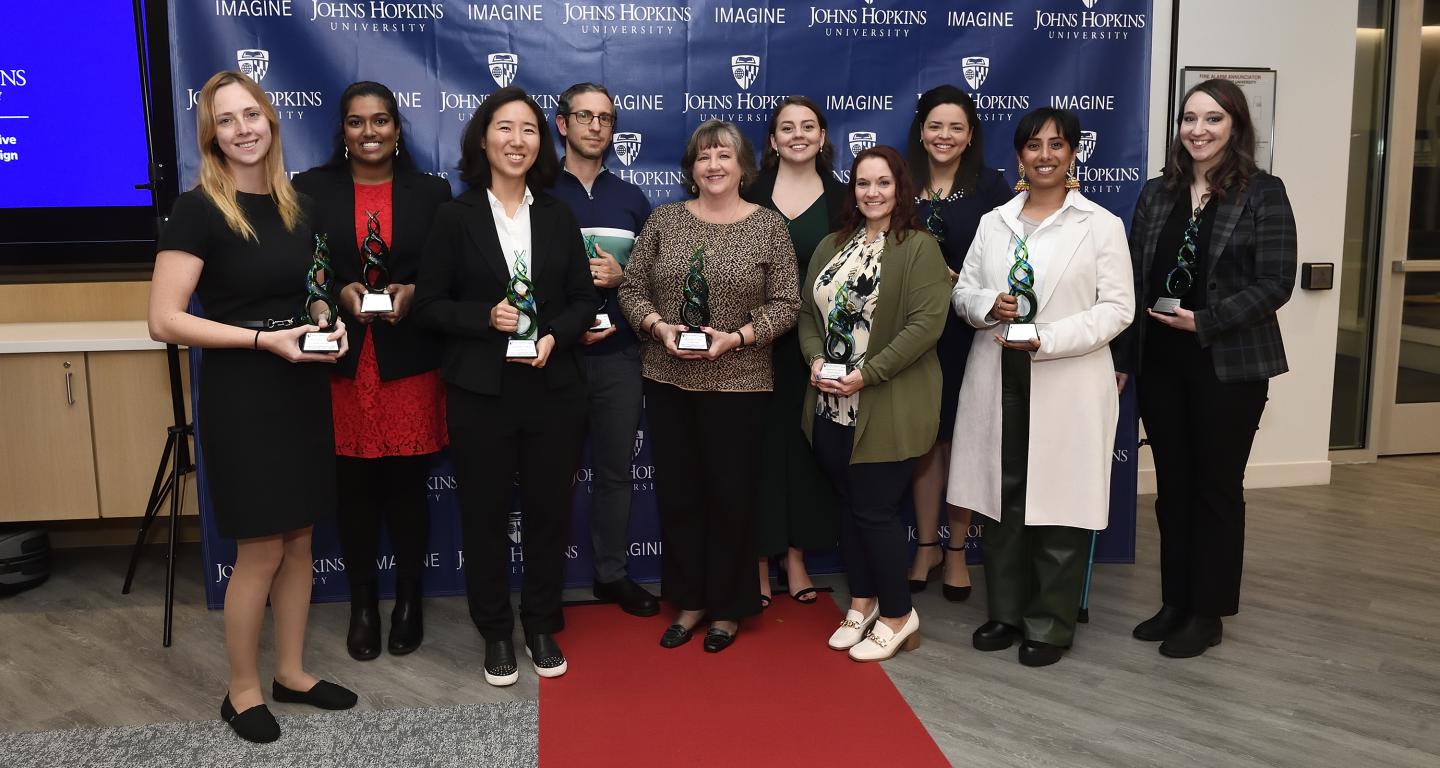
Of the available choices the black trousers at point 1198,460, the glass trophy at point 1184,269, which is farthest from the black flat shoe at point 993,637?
the glass trophy at point 1184,269

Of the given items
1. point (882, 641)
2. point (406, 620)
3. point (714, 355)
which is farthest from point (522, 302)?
point (882, 641)

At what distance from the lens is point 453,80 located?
141 inches

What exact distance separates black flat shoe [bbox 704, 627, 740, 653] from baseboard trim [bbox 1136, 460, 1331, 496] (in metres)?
3.46

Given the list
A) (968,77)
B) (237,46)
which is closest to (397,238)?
(237,46)

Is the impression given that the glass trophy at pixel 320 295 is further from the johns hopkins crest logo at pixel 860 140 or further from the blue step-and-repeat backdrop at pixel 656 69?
the johns hopkins crest logo at pixel 860 140

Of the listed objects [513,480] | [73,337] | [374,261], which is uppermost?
[374,261]

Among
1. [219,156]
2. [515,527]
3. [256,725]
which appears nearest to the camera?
[219,156]

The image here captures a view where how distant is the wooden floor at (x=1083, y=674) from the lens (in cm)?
271

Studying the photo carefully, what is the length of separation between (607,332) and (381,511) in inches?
38.9

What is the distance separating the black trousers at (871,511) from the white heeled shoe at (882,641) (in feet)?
0.14

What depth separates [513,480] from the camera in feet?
9.80

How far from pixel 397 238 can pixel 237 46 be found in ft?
3.51

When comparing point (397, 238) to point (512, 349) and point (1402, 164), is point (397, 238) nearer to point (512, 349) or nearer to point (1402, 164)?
point (512, 349)

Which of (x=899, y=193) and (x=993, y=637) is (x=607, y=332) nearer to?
(x=899, y=193)
